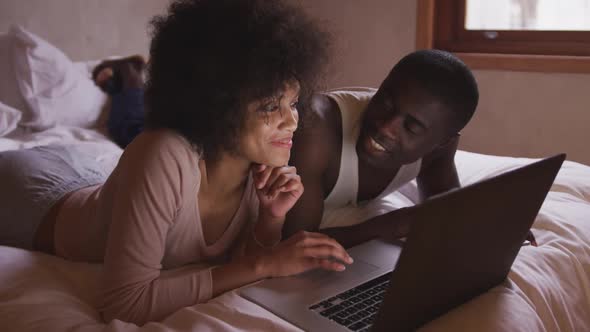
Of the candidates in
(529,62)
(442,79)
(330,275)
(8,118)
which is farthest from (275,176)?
(529,62)

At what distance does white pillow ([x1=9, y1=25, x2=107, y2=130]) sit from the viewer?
84.0 inches

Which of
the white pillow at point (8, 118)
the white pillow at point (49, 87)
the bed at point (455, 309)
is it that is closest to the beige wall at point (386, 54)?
the white pillow at point (49, 87)

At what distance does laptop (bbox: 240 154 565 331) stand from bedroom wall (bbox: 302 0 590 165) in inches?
61.4

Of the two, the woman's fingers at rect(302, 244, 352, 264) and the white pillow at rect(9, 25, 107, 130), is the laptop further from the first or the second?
the white pillow at rect(9, 25, 107, 130)

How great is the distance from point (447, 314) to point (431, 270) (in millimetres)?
163

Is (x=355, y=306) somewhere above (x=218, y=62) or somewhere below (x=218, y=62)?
below

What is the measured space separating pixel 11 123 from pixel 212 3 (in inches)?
52.5

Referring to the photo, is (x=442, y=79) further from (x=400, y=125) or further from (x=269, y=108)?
(x=269, y=108)

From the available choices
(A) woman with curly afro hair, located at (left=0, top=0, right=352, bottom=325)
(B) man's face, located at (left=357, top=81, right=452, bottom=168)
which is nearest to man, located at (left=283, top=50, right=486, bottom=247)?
(B) man's face, located at (left=357, top=81, right=452, bottom=168)

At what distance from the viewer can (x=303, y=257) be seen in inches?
39.3

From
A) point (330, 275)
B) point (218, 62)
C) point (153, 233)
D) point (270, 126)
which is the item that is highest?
point (218, 62)

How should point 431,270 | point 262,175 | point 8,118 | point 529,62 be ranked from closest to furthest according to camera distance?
point 431,270 → point 262,175 → point 8,118 → point 529,62

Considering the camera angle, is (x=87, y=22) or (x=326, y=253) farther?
(x=87, y=22)

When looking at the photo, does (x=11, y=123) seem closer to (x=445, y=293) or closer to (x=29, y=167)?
(x=29, y=167)
